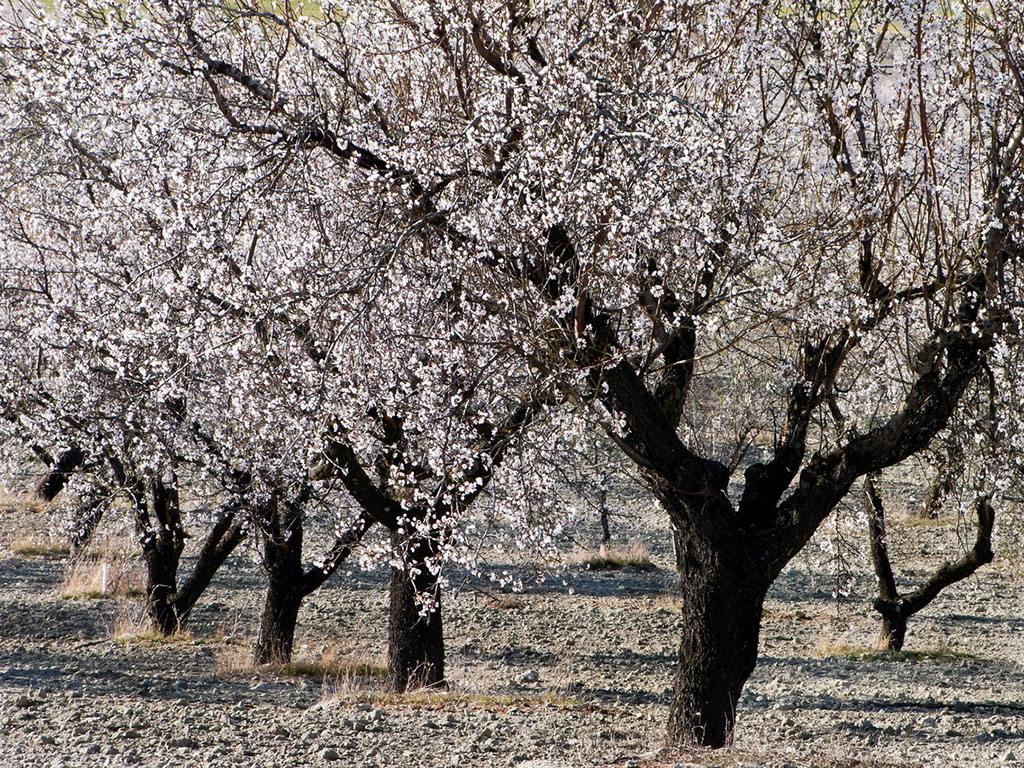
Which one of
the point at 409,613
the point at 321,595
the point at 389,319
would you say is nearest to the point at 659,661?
the point at 409,613

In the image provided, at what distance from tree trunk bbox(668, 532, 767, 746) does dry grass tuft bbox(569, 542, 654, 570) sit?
14.6 metres

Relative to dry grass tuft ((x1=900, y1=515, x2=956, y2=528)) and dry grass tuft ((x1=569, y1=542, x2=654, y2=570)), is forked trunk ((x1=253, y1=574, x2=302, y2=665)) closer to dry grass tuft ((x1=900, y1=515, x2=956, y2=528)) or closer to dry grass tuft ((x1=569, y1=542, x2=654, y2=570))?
dry grass tuft ((x1=569, y1=542, x2=654, y2=570))

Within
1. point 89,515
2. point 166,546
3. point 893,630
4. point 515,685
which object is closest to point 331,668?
point 515,685

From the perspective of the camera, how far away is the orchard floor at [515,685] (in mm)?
7691

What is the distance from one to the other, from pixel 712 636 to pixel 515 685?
5308 mm

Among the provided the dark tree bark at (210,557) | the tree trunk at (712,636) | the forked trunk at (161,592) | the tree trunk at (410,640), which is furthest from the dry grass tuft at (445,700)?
the forked trunk at (161,592)

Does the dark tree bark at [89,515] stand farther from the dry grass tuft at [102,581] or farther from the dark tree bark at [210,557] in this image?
the dry grass tuft at [102,581]

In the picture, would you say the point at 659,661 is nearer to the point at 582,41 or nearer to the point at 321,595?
the point at 321,595

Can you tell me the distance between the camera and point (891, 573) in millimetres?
14992

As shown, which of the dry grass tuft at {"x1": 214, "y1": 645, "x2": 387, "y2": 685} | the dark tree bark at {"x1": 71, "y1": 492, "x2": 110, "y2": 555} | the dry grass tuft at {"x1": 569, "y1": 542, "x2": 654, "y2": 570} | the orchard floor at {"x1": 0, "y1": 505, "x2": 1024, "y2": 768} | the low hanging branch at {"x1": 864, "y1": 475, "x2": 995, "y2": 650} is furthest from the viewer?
the dry grass tuft at {"x1": 569, "y1": 542, "x2": 654, "y2": 570}

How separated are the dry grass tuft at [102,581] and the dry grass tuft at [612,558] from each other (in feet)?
29.7

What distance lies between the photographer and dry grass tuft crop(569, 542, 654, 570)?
76.8ft

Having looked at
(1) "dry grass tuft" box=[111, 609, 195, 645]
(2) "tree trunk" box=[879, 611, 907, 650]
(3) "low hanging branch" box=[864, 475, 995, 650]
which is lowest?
(1) "dry grass tuft" box=[111, 609, 195, 645]

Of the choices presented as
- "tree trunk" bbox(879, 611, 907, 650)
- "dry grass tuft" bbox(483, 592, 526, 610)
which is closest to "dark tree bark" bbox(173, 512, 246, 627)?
"dry grass tuft" bbox(483, 592, 526, 610)
